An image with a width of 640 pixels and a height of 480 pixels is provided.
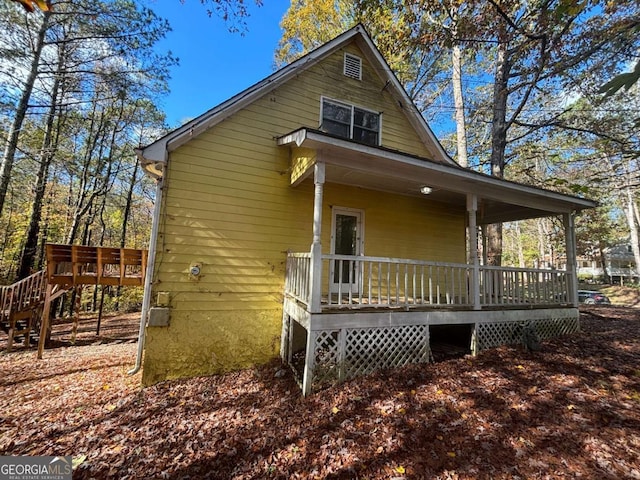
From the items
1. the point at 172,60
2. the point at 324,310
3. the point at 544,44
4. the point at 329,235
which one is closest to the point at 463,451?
the point at 324,310

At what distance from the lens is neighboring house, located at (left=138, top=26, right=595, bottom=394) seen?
5152 mm

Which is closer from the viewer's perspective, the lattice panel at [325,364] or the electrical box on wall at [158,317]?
the lattice panel at [325,364]

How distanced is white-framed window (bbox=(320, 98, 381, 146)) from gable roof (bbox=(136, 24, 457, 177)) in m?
1.04

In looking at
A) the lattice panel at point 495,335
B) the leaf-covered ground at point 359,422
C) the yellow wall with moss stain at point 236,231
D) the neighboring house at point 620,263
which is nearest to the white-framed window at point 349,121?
the yellow wall with moss stain at point 236,231

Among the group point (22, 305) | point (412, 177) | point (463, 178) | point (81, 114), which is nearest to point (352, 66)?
point (412, 177)

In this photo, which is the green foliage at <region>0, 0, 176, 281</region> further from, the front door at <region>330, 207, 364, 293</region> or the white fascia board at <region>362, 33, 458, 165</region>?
the front door at <region>330, 207, 364, 293</region>

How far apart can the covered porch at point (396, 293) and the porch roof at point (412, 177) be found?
21mm

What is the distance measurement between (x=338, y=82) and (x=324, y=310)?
20.9 ft

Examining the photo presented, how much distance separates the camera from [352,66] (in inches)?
314

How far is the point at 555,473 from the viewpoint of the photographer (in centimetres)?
273

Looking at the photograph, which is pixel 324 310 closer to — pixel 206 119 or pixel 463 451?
pixel 463 451

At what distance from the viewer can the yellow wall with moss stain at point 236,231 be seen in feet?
18.2

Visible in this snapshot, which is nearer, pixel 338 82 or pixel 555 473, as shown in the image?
pixel 555 473

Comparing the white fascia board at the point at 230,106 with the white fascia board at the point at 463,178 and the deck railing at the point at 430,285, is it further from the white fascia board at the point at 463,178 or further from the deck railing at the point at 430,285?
the deck railing at the point at 430,285
